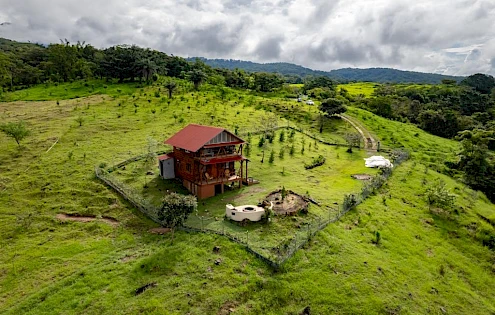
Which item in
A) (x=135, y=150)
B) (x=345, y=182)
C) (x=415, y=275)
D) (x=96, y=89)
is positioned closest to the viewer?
(x=415, y=275)

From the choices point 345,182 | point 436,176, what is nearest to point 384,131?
point 436,176

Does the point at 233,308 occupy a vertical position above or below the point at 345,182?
below

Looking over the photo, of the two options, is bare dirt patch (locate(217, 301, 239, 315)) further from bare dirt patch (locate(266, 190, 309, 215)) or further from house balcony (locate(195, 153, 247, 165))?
house balcony (locate(195, 153, 247, 165))

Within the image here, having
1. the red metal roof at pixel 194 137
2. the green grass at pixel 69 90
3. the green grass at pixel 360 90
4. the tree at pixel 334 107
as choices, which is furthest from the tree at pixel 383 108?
the red metal roof at pixel 194 137

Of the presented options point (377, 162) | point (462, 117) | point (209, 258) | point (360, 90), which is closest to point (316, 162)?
point (377, 162)

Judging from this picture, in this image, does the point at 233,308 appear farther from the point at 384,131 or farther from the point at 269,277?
the point at 384,131

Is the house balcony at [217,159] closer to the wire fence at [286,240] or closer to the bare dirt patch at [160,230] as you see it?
the wire fence at [286,240]
